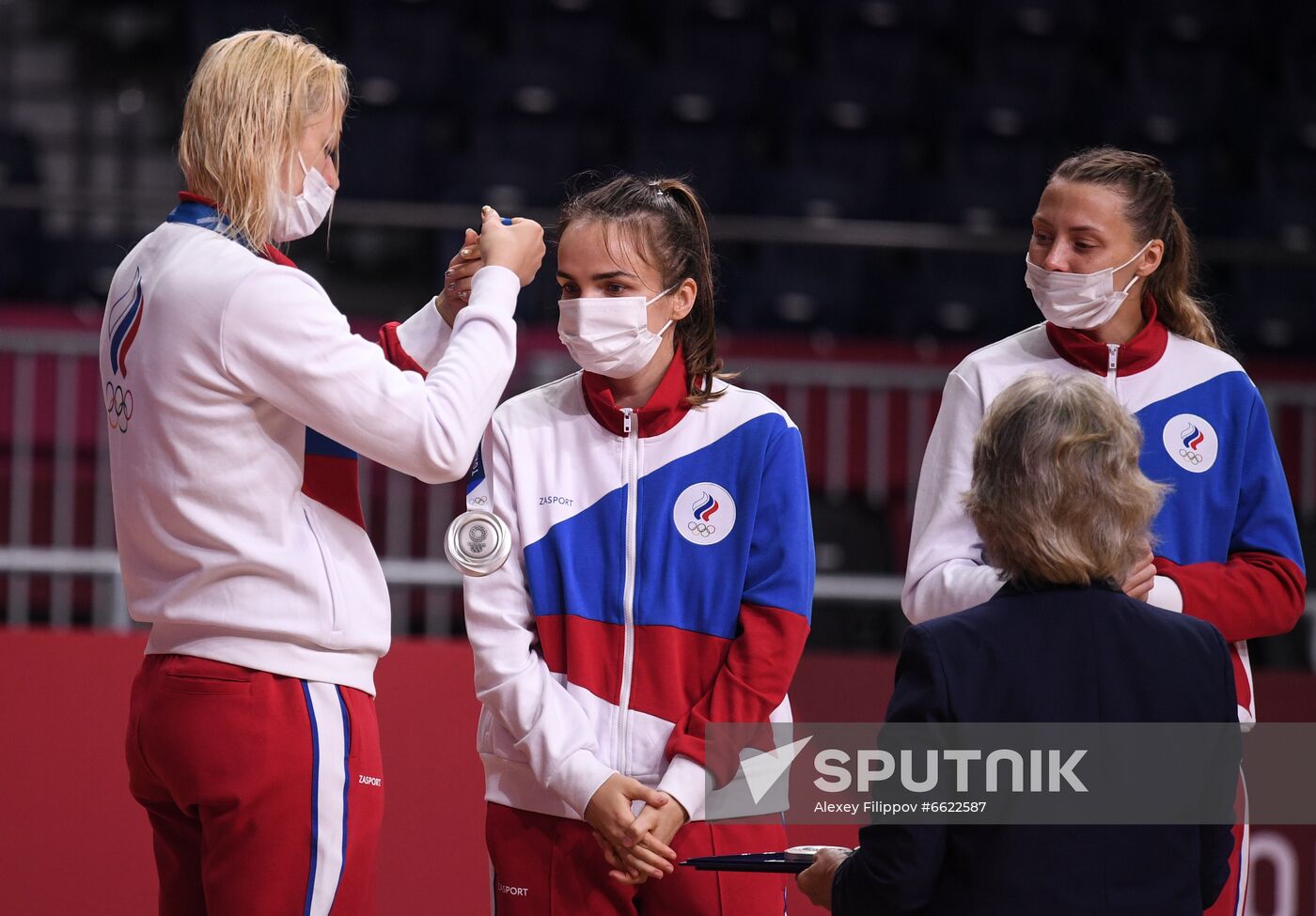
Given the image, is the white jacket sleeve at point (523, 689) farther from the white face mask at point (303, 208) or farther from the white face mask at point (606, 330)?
the white face mask at point (303, 208)

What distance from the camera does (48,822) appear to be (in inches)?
142

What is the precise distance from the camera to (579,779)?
2.37 meters

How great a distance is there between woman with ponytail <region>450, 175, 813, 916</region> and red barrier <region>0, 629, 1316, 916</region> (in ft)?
4.12

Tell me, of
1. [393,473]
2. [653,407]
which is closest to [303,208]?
[653,407]

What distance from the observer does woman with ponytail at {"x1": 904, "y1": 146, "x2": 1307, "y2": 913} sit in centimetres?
253

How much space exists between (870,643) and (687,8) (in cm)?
436

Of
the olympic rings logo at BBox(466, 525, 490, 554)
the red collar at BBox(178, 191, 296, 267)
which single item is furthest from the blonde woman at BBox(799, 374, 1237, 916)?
the red collar at BBox(178, 191, 296, 267)

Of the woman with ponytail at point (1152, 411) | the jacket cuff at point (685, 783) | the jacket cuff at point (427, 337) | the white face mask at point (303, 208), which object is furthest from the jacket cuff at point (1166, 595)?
the white face mask at point (303, 208)

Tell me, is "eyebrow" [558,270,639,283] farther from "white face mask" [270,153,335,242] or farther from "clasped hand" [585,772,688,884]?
"clasped hand" [585,772,688,884]

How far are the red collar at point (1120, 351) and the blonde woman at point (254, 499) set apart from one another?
1083 millimetres

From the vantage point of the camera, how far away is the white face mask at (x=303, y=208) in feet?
7.47

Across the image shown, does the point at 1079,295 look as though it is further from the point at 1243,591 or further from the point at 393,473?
the point at 393,473

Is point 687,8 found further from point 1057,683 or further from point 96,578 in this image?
point 1057,683

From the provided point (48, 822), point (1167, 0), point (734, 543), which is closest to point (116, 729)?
point (48, 822)
